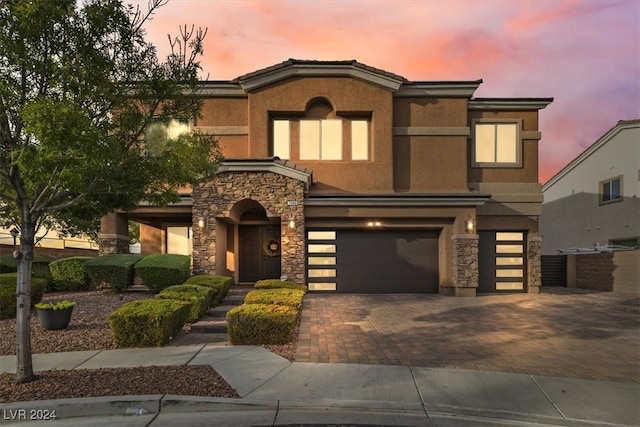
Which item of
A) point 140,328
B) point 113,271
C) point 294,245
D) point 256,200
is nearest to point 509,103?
point 294,245

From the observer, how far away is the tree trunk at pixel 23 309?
539cm

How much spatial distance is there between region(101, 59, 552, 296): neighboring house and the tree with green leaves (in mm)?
8942

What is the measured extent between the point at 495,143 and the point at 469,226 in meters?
4.57

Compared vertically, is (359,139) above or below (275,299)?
above

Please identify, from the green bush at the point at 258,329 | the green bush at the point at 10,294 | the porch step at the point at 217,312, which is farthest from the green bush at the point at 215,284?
the green bush at the point at 10,294

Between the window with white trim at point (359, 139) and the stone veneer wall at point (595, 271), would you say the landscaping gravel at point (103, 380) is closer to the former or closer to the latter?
the window with white trim at point (359, 139)

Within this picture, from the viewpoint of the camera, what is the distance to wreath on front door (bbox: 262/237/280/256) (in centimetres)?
1694

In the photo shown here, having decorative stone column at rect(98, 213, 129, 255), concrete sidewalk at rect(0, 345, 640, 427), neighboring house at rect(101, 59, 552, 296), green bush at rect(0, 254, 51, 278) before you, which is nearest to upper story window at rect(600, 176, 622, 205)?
neighboring house at rect(101, 59, 552, 296)

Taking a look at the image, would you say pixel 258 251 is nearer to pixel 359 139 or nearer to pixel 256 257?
pixel 256 257

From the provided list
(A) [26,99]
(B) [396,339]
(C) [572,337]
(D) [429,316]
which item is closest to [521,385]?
(B) [396,339]

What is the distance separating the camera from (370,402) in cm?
494

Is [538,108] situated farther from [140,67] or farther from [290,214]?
[140,67]

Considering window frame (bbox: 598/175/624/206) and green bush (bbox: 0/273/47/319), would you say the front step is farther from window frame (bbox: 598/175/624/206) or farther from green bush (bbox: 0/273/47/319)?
window frame (bbox: 598/175/624/206)

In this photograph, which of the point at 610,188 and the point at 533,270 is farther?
the point at 610,188
